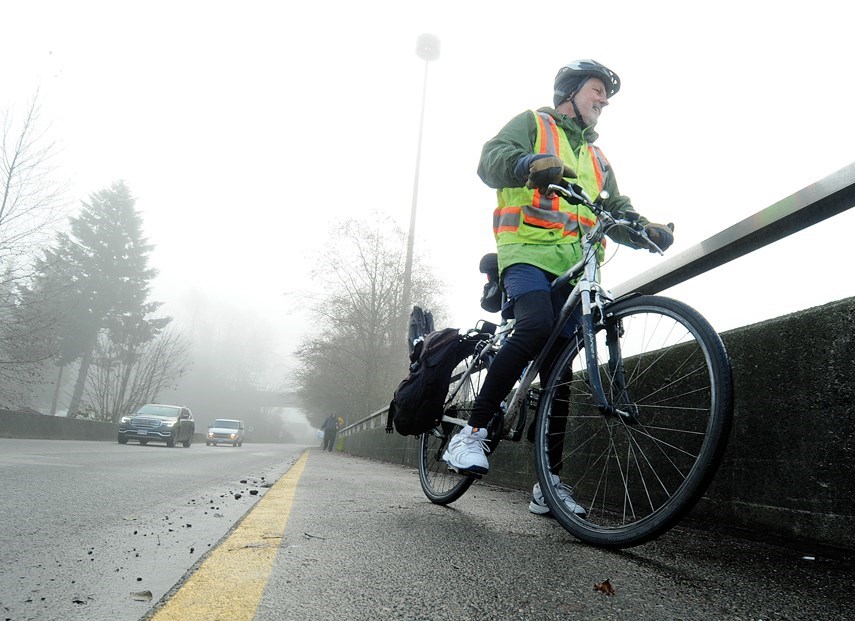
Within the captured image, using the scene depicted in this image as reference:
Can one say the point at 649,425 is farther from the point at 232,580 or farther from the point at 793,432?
the point at 232,580

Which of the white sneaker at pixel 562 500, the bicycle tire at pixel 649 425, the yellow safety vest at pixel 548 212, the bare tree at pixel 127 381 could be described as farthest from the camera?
the bare tree at pixel 127 381

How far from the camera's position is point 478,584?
1534mm

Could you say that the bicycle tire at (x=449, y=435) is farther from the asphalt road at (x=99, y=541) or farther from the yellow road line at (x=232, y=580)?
the yellow road line at (x=232, y=580)

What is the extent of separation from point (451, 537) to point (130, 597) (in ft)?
4.02

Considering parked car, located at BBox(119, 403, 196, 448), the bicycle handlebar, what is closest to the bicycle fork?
the bicycle handlebar

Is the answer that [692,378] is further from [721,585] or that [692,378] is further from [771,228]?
[721,585]

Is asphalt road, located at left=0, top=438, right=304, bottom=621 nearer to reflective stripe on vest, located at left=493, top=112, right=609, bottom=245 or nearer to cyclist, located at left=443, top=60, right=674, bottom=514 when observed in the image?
cyclist, located at left=443, top=60, right=674, bottom=514

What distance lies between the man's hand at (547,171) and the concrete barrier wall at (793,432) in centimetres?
98

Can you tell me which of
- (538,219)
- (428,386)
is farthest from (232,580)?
(538,219)

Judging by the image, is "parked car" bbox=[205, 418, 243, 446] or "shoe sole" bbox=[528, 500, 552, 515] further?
"parked car" bbox=[205, 418, 243, 446]

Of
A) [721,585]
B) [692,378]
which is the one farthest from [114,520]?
[692,378]

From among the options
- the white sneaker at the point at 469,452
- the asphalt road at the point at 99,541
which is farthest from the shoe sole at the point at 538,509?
the asphalt road at the point at 99,541

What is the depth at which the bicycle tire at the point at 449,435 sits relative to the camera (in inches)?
138

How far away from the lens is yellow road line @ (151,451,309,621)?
1.22 meters
